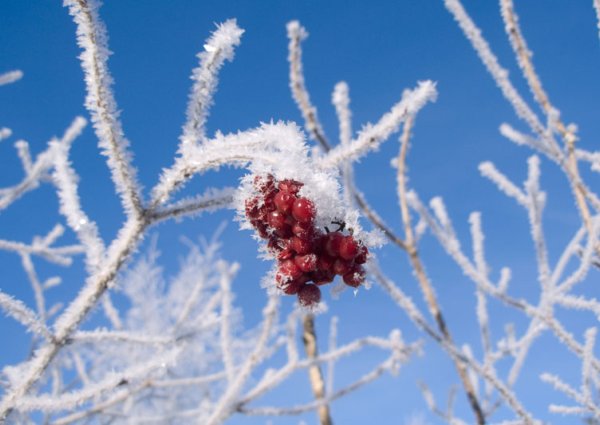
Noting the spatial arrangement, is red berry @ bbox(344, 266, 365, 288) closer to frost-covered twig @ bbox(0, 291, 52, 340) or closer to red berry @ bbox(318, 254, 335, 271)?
red berry @ bbox(318, 254, 335, 271)

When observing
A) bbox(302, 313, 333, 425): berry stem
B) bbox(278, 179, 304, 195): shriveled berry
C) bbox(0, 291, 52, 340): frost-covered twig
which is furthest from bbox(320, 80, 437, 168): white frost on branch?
bbox(302, 313, 333, 425): berry stem

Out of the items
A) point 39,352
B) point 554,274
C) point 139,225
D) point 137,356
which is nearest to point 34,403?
point 39,352

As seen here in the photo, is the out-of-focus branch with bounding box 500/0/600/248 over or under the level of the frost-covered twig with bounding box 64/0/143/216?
over

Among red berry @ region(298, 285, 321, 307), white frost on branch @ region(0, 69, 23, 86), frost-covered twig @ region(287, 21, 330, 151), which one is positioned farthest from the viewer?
white frost on branch @ region(0, 69, 23, 86)

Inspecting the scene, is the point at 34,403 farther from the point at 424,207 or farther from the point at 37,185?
the point at 37,185

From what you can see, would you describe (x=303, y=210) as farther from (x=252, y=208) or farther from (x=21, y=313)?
→ (x=21, y=313)

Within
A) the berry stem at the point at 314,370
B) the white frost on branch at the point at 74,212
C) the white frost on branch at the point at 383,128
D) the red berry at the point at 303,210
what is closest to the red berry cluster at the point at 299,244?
the red berry at the point at 303,210

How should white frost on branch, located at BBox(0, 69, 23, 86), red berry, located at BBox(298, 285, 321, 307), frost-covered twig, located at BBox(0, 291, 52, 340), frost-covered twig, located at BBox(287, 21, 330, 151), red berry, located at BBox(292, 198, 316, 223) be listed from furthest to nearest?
white frost on branch, located at BBox(0, 69, 23, 86)
frost-covered twig, located at BBox(287, 21, 330, 151)
frost-covered twig, located at BBox(0, 291, 52, 340)
red berry, located at BBox(298, 285, 321, 307)
red berry, located at BBox(292, 198, 316, 223)
